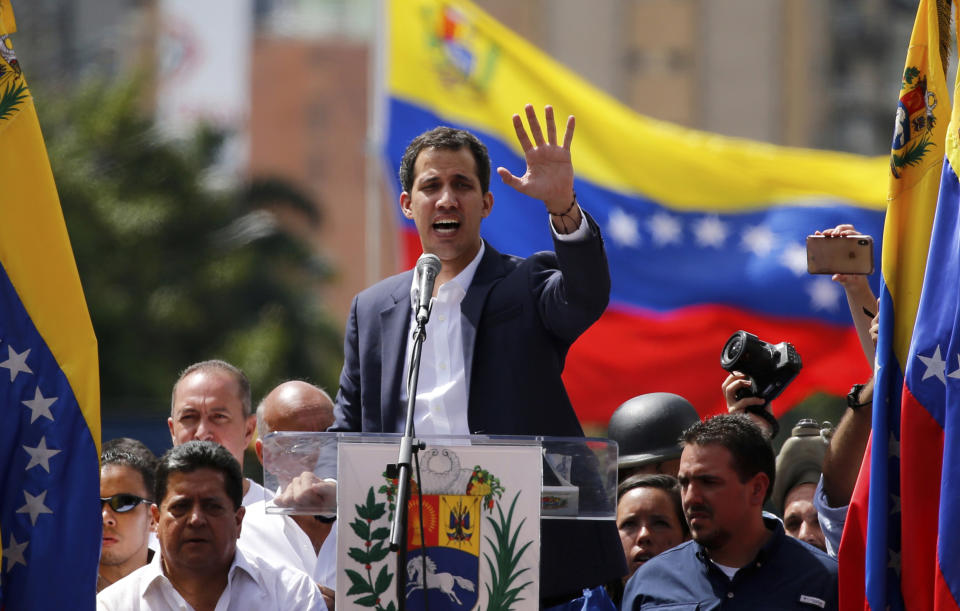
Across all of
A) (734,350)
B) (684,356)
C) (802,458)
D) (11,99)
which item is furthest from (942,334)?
(684,356)

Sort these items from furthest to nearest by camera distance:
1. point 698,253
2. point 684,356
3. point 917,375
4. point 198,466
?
point 698,253 < point 684,356 < point 198,466 < point 917,375

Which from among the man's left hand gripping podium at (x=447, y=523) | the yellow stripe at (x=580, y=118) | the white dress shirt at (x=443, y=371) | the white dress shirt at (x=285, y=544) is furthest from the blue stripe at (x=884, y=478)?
the yellow stripe at (x=580, y=118)

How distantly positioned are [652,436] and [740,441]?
1447mm

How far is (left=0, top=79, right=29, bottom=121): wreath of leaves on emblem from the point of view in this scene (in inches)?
194

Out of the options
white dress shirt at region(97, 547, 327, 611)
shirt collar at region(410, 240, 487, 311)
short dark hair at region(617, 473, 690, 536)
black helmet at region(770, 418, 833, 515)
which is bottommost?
white dress shirt at region(97, 547, 327, 611)

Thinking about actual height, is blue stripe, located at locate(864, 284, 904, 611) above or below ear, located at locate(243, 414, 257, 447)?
below

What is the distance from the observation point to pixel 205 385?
6961 mm

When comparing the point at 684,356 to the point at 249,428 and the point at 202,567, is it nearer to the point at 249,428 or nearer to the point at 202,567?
the point at 249,428

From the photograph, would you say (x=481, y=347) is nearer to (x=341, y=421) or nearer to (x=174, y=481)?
(x=341, y=421)

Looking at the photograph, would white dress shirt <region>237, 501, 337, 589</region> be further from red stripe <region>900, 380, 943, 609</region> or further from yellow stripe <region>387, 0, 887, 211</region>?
yellow stripe <region>387, 0, 887, 211</region>

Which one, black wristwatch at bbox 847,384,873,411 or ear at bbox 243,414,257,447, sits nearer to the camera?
black wristwatch at bbox 847,384,873,411

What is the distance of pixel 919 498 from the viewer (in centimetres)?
458

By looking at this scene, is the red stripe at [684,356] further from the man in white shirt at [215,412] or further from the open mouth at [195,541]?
the open mouth at [195,541]

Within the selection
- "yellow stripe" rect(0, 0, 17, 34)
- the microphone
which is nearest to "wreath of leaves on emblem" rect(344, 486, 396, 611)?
the microphone
